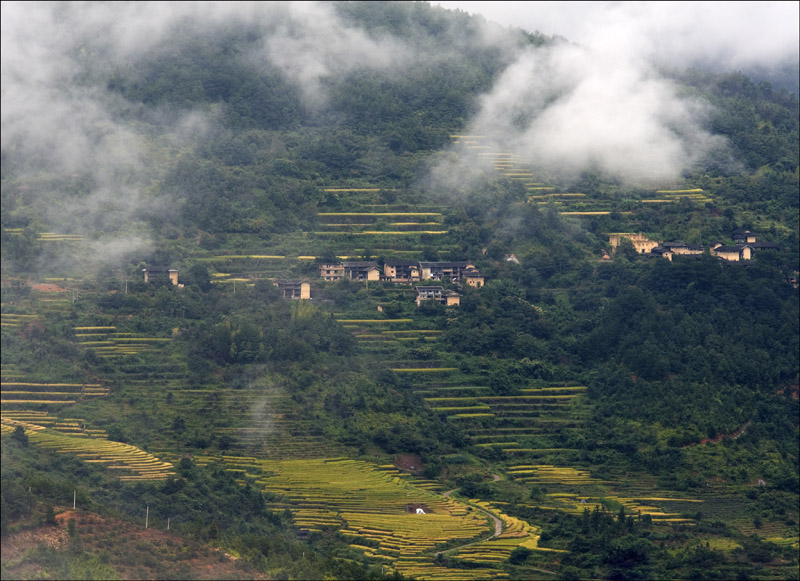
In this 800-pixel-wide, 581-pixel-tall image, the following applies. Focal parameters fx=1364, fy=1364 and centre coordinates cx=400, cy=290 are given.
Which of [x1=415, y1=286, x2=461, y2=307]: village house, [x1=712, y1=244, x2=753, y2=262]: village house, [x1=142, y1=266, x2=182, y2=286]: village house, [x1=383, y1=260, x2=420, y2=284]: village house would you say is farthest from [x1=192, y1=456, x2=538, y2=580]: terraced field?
[x1=712, y1=244, x2=753, y2=262]: village house

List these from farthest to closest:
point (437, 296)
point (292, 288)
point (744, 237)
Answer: point (744, 237) < point (437, 296) < point (292, 288)

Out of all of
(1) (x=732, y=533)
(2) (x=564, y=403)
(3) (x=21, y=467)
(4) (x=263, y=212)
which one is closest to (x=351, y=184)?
(4) (x=263, y=212)

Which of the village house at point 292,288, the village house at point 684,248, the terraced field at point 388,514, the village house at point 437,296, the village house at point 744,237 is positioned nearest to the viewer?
the terraced field at point 388,514

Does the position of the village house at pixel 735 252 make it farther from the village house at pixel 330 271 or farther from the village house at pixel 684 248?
the village house at pixel 330 271

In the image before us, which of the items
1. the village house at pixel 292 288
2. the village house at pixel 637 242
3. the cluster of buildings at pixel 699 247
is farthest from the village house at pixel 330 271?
the village house at pixel 637 242

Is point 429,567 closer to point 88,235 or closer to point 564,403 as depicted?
point 564,403

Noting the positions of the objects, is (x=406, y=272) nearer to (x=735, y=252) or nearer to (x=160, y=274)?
(x=160, y=274)

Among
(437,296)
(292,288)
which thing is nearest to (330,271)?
(292,288)
